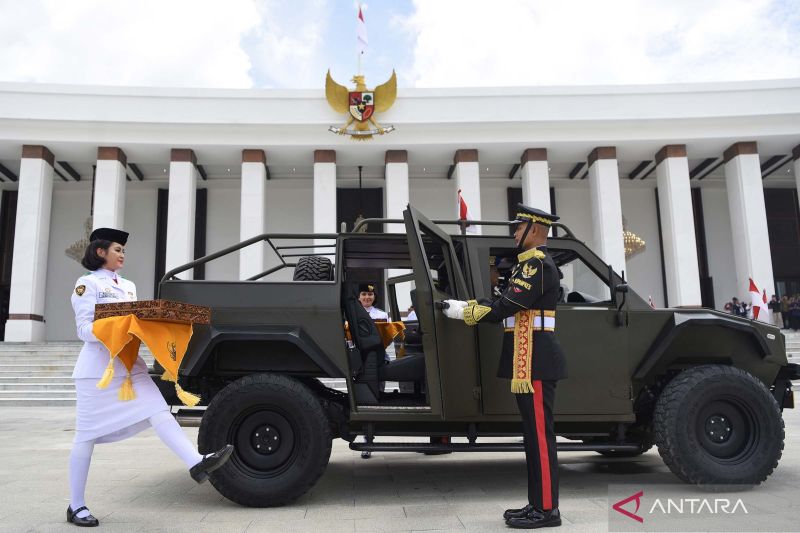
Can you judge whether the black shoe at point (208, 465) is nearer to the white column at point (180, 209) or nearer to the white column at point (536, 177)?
the white column at point (180, 209)

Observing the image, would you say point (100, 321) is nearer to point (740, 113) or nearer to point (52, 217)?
point (740, 113)

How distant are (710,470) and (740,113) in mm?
21528

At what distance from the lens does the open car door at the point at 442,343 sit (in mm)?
4023

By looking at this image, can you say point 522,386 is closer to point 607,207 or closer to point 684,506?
point 684,506

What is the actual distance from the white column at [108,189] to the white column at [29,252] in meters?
1.97

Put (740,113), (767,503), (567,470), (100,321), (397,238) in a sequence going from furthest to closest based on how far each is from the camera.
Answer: (740,113) < (567,470) < (397,238) < (767,503) < (100,321)

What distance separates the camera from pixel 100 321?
3549 mm

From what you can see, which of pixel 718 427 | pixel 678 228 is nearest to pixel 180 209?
pixel 678 228

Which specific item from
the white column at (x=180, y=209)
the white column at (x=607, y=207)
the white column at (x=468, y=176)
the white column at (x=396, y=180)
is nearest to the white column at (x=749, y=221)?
the white column at (x=607, y=207)

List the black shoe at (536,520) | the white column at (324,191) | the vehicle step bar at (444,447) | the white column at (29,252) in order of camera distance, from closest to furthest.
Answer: the black shoe at (536,520) → the vehicle step bar at (444,447) → the white column at (29,252) → the white column at (324,191)

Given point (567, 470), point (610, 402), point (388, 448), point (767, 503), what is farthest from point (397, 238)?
point (767, 503)

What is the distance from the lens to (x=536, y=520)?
11.3ft

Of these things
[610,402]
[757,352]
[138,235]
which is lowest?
[610,402]

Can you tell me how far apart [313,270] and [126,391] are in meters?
1.72
